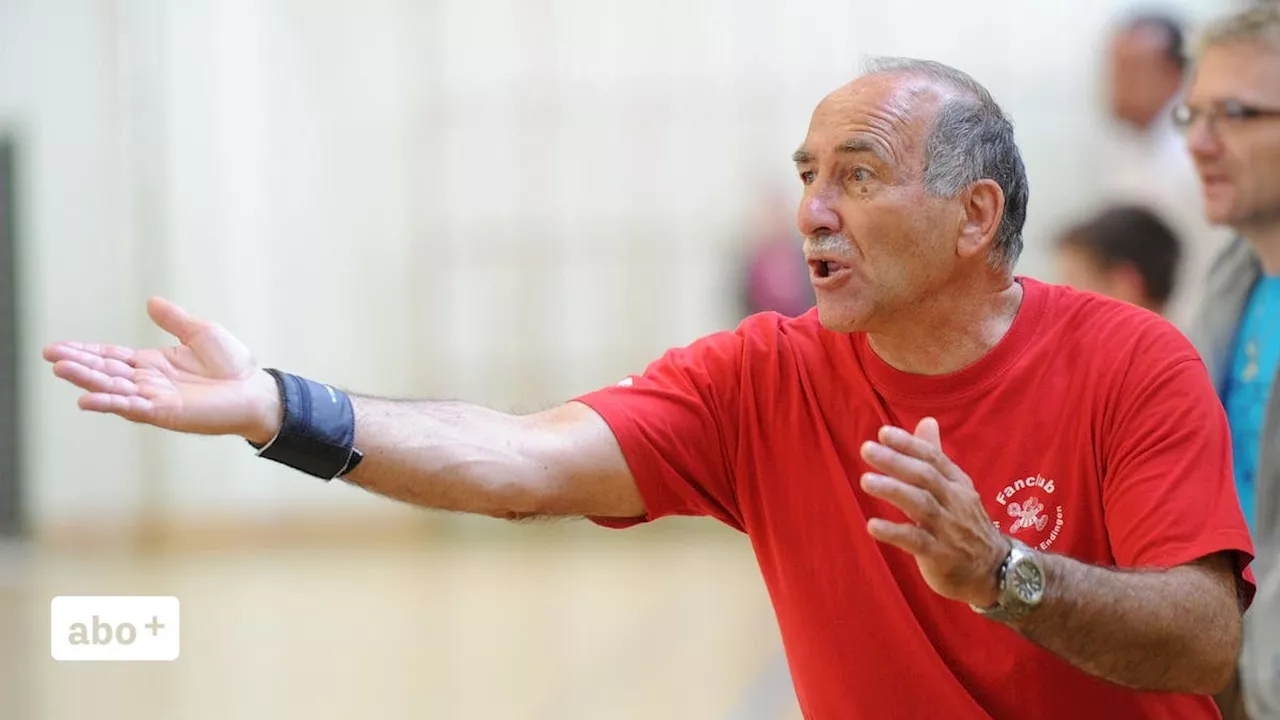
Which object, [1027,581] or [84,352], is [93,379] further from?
[1027,581]

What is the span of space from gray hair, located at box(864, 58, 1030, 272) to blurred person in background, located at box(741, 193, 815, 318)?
6844 mm

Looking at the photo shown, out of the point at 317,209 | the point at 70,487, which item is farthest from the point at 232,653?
the point at 317,209

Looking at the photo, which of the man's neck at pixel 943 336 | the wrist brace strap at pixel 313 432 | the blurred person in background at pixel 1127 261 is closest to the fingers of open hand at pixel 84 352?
the wrist brace strap at pixel 313 432

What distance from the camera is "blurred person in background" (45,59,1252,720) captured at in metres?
2.41

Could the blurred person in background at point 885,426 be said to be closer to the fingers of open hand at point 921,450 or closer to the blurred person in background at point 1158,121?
the fingers of open hand at point 921,450

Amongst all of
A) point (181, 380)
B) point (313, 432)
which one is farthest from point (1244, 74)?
point (181, 380)

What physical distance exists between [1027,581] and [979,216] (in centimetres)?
79

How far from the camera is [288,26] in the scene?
10.2m

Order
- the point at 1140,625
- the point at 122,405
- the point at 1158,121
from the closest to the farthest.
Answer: the point at 1140,625 → the point at 122,405 → the point at 1158,121

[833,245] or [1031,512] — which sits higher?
[833,245]

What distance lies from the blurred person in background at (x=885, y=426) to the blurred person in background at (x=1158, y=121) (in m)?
2.73

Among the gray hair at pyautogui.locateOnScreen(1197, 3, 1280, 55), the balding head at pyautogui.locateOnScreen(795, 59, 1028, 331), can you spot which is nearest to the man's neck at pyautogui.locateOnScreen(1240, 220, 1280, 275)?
the gray hair at pyautogui.locateOnScreen(1197, 3, 1280, 55)

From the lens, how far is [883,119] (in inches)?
104

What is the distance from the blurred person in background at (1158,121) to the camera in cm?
534
